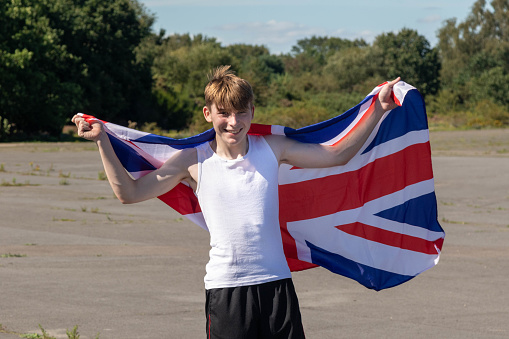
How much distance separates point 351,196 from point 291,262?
1.82ft

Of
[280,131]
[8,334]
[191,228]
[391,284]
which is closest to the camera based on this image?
[280,131]

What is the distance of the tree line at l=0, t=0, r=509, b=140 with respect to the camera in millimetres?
43062

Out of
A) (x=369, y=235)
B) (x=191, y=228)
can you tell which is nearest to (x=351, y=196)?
(x=369, y=235)

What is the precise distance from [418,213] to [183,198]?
1.49m

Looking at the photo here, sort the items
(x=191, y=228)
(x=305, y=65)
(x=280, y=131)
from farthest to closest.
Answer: (x=305, y=65)
(x=191, y=228)
(x=280, y=131)

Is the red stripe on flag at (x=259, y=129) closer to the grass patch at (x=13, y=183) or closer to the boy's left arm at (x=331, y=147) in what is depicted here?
the boy's left arm at (x=331, y=147)

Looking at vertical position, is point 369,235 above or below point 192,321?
above

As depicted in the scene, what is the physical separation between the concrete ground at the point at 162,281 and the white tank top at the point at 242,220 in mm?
2790

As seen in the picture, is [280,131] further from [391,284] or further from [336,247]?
[391,284]

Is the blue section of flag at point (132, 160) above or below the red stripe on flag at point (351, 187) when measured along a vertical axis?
above

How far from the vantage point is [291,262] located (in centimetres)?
493

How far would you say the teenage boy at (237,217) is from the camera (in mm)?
3857

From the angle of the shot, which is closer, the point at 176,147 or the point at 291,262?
the point at 176,147

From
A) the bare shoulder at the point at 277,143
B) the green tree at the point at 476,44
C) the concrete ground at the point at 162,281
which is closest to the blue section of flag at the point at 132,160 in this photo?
the bare shoulder at the point at 277,143
